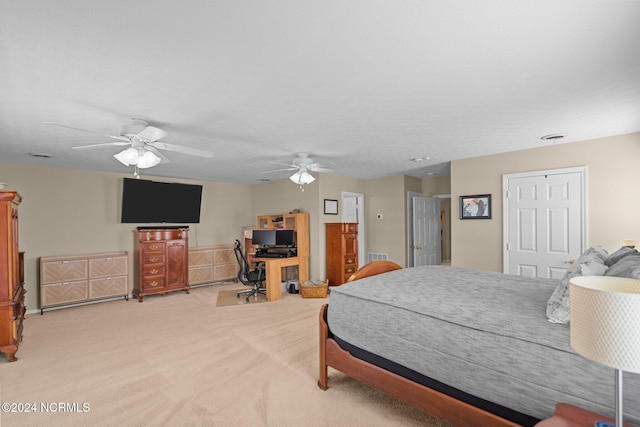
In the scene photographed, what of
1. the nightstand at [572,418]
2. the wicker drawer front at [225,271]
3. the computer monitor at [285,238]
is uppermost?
the computer monitor at [285,238]

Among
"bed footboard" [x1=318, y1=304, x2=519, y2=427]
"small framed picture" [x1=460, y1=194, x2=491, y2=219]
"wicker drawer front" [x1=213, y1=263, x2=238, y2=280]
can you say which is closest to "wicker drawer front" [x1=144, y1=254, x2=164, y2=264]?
"wicker drawer front" [x1=213, y1=263, x2=238, y2=280]

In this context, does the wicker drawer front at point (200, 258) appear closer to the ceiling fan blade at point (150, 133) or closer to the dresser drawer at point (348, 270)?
the dresser drawer at point (348, 270)

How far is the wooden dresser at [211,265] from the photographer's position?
635 cm

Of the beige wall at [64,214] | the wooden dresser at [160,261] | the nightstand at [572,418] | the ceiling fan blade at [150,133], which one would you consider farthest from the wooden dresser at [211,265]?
the nightstand at [572,418]

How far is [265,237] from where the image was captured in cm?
599

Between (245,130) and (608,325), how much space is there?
3119mm

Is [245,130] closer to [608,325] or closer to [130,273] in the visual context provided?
[608,325]

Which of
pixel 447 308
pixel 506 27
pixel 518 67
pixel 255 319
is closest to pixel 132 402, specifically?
pixel 255 319

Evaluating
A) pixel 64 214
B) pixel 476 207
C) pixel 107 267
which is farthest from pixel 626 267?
pixel 64 214

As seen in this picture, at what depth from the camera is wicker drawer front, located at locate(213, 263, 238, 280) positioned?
6672 millimetres

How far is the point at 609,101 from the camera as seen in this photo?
2.50m

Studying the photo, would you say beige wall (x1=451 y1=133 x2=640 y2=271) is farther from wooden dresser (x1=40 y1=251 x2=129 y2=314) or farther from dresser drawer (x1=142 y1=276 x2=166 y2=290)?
wooden dresser (x1=40 y1=251 x2=129 y2=314)

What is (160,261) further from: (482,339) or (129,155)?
(482,339)

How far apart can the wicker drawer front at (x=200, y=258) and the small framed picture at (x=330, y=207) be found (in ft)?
9.06
